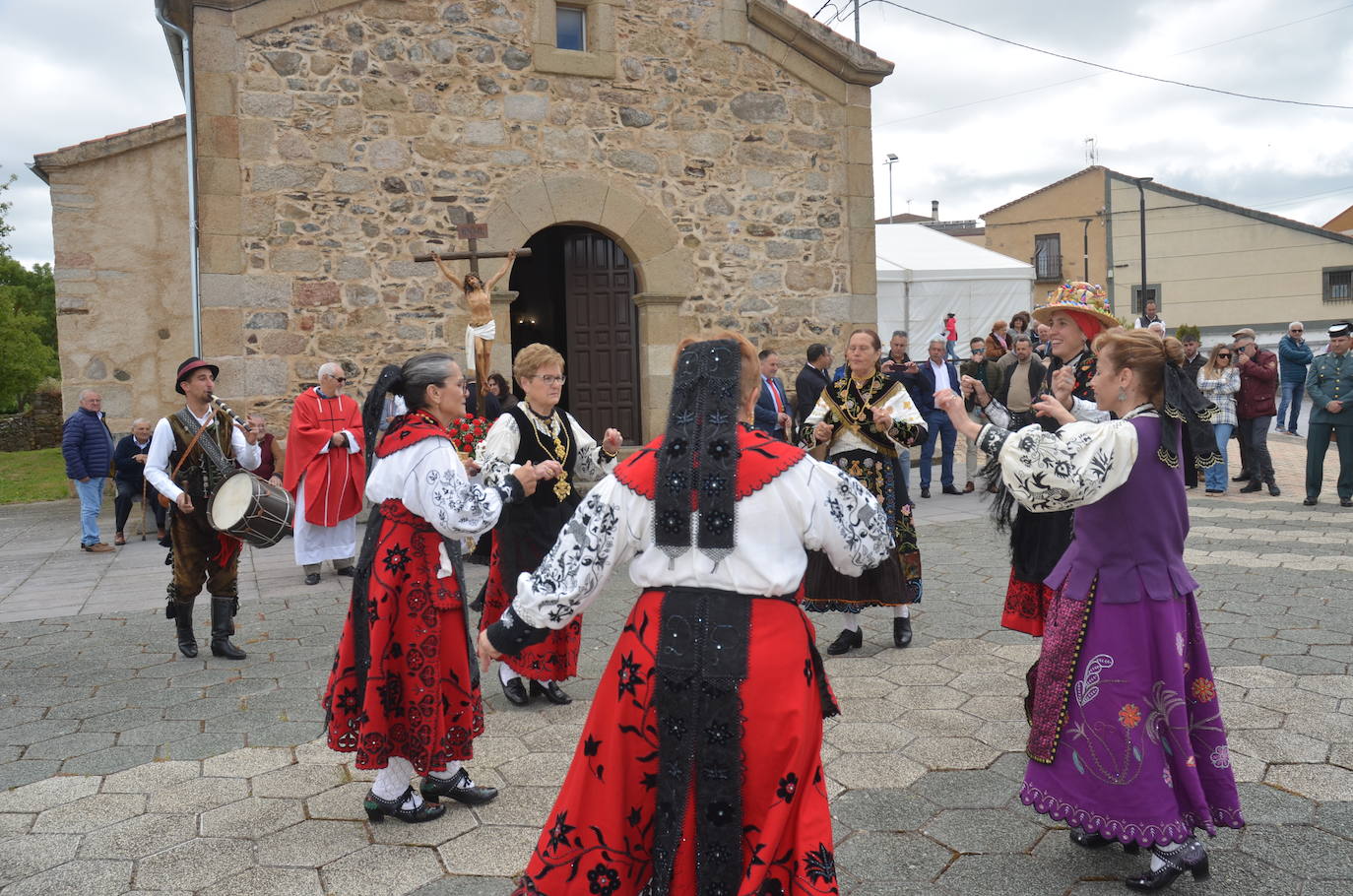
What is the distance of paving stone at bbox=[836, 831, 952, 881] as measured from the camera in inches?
123

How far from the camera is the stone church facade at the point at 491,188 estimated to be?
390 inches

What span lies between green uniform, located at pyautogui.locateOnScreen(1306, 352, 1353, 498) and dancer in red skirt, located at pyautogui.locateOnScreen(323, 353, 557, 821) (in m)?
9.73

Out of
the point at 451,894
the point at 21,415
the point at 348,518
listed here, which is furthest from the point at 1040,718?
the point at 21,415

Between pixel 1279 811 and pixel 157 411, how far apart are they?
38.6ft

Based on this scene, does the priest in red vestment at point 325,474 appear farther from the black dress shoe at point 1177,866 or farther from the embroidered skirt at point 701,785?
Result: the black dress shoe at point 1177,866

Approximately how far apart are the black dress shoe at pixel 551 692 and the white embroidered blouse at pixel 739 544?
2474mm

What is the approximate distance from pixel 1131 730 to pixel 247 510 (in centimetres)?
473

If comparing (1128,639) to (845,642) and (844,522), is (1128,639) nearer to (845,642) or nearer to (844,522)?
(844,522)

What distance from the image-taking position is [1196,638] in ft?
10.2

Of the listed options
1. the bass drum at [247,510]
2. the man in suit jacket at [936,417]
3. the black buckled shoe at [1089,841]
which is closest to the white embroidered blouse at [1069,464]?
the black buckled shoe at [1089,841]

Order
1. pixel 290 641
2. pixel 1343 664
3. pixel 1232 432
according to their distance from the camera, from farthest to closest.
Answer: pixel 1232 432, pixel 290 641, pixel 1343 664

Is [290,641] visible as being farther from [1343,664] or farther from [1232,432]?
[1232,432]

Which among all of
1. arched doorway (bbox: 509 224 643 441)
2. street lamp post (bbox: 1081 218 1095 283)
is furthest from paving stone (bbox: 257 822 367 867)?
street lamp post (bbox: 1081 218 1095 283)

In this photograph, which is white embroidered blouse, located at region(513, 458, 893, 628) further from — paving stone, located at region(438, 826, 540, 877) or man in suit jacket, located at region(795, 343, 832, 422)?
man in suit jacket, located at region(795, 343, 832, 422)
